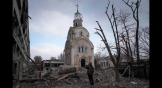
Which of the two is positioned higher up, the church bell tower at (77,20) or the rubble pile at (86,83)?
the church bell tower at (77,20)

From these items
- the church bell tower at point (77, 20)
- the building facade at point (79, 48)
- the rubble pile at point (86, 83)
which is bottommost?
the rubble pile at point (86, 83)

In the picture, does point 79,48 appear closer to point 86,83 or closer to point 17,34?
point 86,83

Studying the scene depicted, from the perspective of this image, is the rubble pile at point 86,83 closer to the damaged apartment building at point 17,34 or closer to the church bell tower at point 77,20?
A: the damaged apartment building at point 17,34

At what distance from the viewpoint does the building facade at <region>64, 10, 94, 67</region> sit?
27.1m

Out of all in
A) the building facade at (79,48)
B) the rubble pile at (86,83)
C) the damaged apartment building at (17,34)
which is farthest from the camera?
the building facade at (79,48)

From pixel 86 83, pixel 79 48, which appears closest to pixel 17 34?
pixel 86 83

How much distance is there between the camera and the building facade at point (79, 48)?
27.1 meters

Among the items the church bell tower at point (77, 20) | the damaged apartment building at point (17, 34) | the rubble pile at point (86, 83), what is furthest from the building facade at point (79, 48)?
the damaged apartment building at point (17, 34)

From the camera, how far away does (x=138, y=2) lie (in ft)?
37.9

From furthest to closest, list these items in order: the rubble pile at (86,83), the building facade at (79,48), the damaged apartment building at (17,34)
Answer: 1. the building facade at (79,48)
2. the rubble pile at (86,83)
3. the damaged apartment building at (17,34)
